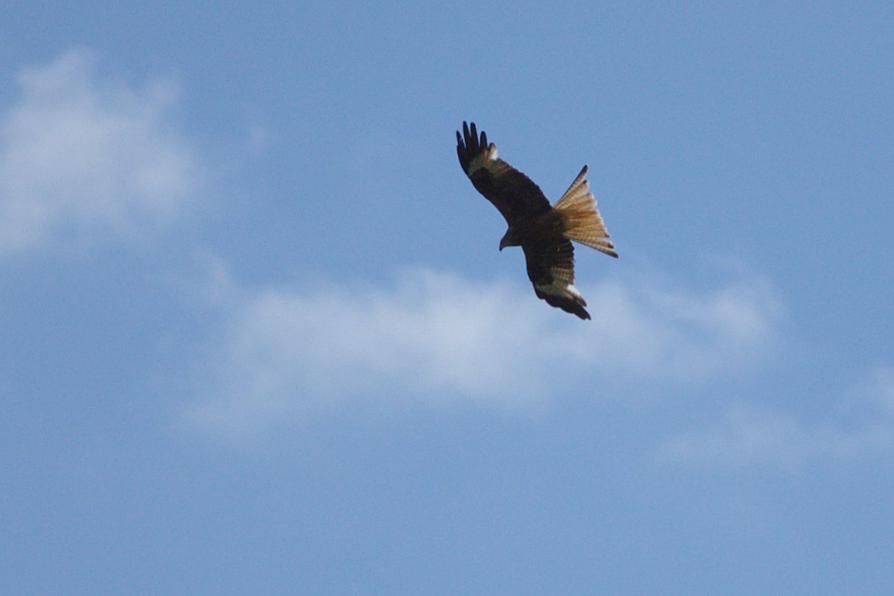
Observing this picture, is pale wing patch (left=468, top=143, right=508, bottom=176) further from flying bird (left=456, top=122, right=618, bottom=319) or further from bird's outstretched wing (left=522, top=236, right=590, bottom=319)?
bird's outstretched wing (left=522, top=236, right=590, bottom=319)

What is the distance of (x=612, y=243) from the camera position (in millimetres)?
17359

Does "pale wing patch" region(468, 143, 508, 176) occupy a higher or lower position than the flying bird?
higher

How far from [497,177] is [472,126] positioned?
75cm

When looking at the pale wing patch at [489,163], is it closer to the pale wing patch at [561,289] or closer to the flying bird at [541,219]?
the flying bird at [541,219]

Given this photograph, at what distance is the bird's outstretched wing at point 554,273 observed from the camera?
18.0m

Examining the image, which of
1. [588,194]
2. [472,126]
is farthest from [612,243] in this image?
[472,126]

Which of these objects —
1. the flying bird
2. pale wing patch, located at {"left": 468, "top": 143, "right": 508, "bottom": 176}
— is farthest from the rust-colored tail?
pale wing patch, located at {"left": 468, "top": 143, "right": 508, "bottom": 176}

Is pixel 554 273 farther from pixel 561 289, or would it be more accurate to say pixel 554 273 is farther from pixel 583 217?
pixel 583 217

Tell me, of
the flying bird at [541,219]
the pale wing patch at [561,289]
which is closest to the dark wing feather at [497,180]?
the flying bird at [541,219]

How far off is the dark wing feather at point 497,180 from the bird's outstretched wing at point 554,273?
0.52 m

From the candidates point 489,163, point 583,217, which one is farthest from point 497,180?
point 583,217

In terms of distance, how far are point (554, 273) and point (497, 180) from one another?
1449 millimetres

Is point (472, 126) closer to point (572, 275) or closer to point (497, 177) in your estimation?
point (497, 177)

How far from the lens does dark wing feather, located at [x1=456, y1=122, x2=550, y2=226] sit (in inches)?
684
